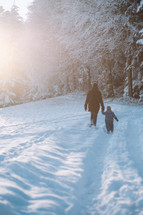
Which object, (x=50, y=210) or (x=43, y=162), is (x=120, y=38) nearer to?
(x=43, y=162)

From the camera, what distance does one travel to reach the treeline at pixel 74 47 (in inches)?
590

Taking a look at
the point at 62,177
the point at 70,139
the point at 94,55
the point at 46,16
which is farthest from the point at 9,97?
the point at 62,177

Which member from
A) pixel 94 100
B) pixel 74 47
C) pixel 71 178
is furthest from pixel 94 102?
pixel 74 47

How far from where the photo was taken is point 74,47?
20.0 m

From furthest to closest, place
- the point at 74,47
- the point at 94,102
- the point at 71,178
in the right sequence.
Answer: the point at 74,47
the point at 94,102
the point at 71,178

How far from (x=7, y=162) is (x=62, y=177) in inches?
50.9

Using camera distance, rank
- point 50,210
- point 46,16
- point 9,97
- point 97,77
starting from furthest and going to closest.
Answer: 1. point 9,97
2. point 97,77
3. point 46,16
4. point 50,210

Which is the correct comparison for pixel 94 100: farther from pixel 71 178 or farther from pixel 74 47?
pixel 74 47

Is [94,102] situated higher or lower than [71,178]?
higher

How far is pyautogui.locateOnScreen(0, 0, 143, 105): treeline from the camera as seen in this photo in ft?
49.2

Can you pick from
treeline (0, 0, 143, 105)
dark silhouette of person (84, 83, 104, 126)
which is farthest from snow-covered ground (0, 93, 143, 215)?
treeline (0, 0, 143, 105)

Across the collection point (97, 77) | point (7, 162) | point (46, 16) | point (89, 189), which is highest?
point (46, 16)

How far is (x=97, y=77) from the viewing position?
30.7 metres

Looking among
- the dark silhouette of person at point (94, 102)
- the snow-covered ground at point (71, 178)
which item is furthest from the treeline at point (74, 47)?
the snow-covered ground at point (71, 178)
